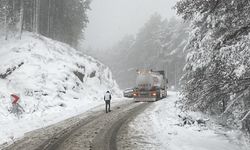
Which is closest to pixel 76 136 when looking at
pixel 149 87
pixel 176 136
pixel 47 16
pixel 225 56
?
pixel 176 136

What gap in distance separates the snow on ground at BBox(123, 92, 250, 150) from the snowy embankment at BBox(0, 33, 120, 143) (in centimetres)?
565

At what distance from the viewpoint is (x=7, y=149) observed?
1268 centimetres

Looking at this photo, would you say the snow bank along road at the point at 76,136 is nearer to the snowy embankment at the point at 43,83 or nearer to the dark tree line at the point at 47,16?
the snowy embankment at the point at 43,83

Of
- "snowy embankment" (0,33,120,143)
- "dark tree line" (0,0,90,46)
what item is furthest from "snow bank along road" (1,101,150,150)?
"dark tree line" (0,0,90,46)

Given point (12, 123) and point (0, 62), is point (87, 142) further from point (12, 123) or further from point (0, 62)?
point (0, 62)

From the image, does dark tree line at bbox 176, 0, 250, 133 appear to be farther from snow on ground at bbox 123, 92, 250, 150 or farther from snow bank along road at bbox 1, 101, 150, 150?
snow bank along road at bbox 1, 101, 150, 150

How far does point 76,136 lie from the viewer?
15.0 m

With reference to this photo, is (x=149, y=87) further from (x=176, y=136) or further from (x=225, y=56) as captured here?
(x=225, y=56)

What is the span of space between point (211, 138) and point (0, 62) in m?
22.2

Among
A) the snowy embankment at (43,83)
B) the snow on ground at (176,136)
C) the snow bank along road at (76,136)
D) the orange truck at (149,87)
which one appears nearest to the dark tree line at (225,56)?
the snow on ground at (176,136)

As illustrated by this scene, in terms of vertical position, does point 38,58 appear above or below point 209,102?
above

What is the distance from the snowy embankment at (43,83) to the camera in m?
21.7

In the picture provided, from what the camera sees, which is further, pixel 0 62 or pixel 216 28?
pixel 0 62

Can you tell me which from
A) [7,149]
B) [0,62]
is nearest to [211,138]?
[7,149]
